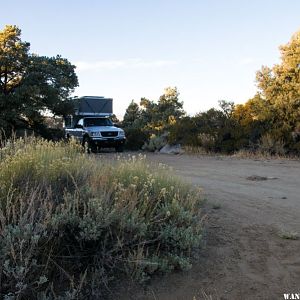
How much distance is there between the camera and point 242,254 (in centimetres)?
561

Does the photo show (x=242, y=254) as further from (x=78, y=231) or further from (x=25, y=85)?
(x=25, y=85)

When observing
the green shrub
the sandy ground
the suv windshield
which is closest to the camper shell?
the suv windshield

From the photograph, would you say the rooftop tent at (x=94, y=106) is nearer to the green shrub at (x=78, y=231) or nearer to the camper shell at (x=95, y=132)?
the camper shell at (x=95, y=132)

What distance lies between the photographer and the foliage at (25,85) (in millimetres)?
22344

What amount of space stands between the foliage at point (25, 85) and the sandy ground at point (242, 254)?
15.3 meters

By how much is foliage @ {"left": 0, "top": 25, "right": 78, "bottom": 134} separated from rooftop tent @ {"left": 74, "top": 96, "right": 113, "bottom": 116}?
15.4 feet

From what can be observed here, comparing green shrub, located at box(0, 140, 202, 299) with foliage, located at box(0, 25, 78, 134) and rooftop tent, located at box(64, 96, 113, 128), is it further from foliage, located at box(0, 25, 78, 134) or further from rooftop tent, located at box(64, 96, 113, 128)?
rooftop tent, located at box(64, 96, 113, 128)

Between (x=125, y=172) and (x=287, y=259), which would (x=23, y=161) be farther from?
(x=287, y=259)

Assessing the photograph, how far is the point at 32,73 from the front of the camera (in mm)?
23156

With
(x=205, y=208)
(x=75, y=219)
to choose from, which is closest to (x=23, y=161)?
(x=75, y=219)

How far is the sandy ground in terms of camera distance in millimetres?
4812

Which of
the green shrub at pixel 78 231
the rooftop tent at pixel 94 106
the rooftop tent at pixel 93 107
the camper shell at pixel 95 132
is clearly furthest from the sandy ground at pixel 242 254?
the rooftop tent at pixel 94 106

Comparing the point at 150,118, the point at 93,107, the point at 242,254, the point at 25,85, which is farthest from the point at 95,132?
the point at 242,254

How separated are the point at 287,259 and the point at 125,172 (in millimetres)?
2442
